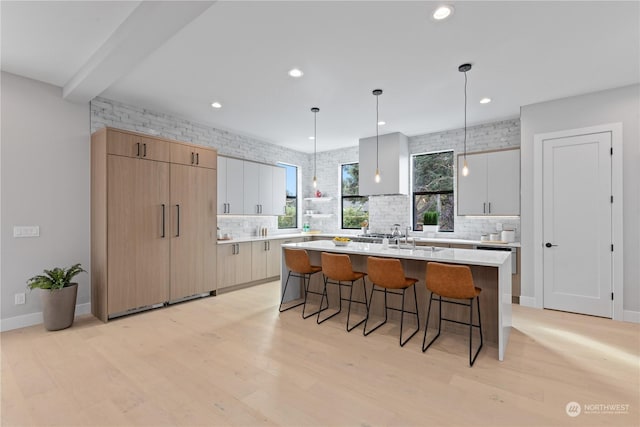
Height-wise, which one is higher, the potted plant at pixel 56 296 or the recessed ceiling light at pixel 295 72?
the recessed ceiling light at pixel 295 72

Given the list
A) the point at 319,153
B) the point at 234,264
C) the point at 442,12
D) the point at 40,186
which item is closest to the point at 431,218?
the point at 319,153

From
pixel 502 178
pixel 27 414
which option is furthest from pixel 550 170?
pixel 27 414

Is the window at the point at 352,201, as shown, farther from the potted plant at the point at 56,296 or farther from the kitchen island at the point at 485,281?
the potted plant at the point at 56,296

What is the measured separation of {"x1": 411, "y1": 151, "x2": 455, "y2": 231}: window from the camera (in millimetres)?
6043

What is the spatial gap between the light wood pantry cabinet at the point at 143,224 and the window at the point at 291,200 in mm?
2722

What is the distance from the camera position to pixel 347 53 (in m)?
3.13

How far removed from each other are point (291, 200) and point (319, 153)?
1.43 m

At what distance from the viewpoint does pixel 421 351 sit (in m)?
3.04

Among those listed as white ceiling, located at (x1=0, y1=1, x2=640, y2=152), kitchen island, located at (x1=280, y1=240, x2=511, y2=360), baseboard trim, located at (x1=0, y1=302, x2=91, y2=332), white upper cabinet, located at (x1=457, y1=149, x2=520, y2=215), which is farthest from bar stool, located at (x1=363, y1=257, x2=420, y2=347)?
baseboard trim, located at (x1=0, y1=302, x2=91, y2=332)

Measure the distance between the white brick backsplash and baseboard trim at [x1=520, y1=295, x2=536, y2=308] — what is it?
44.0 inches

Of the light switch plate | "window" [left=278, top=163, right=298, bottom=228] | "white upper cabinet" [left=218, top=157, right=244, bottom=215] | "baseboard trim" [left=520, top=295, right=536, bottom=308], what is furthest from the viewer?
"window" [left=278, top=163, right=298, bottom=228]

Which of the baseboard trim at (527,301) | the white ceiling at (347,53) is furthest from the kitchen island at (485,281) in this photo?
the white ceiling at (347,53)

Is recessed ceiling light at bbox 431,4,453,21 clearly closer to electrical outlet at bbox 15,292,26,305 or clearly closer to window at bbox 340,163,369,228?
window at bbox 340,163,369,228

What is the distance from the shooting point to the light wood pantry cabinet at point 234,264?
5.28 m
